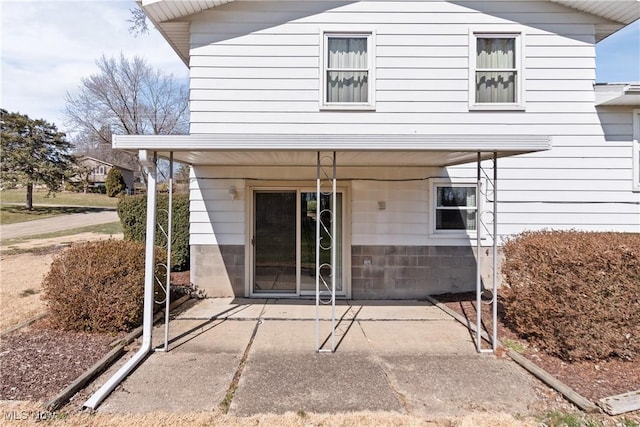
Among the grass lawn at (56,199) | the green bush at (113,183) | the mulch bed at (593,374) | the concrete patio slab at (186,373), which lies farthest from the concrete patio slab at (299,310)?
the green bush at (113,183)

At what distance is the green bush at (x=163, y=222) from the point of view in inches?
329

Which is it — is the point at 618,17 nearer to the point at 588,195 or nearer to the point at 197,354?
the point at 588,195

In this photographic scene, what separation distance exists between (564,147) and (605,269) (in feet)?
12.2

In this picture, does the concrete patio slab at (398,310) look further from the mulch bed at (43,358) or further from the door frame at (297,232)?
the mulch bed at (43,358)

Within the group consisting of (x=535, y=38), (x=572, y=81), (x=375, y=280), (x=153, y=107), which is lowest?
(x=375, y=280)

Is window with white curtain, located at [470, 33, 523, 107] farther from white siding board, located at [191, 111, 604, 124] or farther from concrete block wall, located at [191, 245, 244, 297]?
concrete block wall, located at [191, 245, 244, 297]

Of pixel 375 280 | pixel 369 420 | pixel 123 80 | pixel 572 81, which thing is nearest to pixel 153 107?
pixel 123 80

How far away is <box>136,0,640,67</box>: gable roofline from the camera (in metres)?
6.38

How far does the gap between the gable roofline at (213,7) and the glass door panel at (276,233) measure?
3.53 m

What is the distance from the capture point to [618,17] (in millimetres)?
6660

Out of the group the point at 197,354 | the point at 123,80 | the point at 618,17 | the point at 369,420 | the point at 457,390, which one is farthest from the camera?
the point at 123,80

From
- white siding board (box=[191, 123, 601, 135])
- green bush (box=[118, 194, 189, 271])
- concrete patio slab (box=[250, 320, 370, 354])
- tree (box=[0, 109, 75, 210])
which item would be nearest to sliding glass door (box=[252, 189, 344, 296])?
white siding board (box=[191, 123, 601, 135])

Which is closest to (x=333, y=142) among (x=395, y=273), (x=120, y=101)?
(x=395, y=273)

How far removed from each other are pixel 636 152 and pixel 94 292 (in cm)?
953
